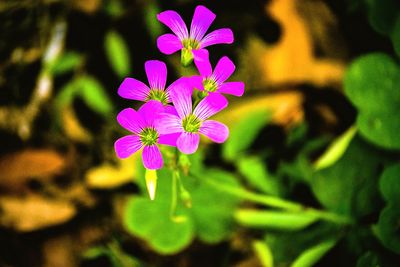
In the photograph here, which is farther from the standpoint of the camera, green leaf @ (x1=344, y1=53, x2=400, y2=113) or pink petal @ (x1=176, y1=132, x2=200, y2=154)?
green leaf @ (x1=344, y1=53, x2=400, y2=113)

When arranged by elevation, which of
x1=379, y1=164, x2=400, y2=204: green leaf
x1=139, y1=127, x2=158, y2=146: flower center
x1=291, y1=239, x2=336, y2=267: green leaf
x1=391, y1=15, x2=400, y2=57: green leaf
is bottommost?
x1=291, y1=239, x2=336, y2=267: green leaf

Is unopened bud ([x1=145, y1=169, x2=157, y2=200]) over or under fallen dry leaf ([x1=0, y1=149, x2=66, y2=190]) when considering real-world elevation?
over

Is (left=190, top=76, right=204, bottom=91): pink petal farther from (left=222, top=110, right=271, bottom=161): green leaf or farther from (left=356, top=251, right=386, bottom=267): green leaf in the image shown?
(left=222, top=110, right=271, bottom=161): green leaf

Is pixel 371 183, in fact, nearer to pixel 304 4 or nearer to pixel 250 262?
pixel 250 262

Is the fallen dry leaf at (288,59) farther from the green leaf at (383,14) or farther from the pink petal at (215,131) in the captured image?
the pink petal at (215,131)

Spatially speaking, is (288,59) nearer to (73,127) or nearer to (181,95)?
(73,127)

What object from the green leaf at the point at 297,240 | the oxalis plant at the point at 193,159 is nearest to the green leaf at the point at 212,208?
the oxalis plant at the point at 193,159

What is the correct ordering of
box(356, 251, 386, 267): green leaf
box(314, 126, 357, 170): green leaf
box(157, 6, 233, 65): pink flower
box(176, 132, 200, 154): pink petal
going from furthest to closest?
box(314, 126, 357, 170): green leaf
box(356, 251, 386, 267): green leaf
box(157, 6, 233, 65): pink flower
box(176, 132, 200, 154): pink petal

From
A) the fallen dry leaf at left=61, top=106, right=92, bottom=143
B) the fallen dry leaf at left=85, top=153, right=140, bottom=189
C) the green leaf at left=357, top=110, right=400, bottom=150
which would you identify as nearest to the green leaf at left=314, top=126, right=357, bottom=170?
the green leaf at left=357, top=110, right=400, bottom=150

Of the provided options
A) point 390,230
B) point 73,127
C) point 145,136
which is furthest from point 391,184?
point 73,127
